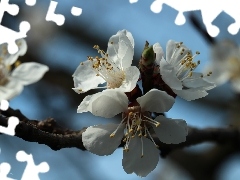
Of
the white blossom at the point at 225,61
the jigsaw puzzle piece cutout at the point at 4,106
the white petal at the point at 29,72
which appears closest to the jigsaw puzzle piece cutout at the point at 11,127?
the jigsaw puzzle piece cutout at the point at 4,106

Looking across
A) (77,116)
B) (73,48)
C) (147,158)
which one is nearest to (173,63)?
(147,158)

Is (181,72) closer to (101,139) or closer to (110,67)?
(110,67)

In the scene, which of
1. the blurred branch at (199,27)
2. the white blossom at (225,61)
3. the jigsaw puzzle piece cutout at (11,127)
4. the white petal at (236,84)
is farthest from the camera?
Answer: the white blossom at (225,61)

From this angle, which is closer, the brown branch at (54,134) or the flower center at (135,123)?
the brown branch at (54,134)

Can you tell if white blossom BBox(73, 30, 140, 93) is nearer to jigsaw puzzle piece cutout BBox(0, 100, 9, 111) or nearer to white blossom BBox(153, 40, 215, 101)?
white blossom BBox(153, 40, 215, 101)

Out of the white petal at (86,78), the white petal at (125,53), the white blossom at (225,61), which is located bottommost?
the white blossom at (225,61)

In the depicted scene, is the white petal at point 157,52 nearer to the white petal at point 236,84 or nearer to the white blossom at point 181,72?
the white blossom at point 181,72
